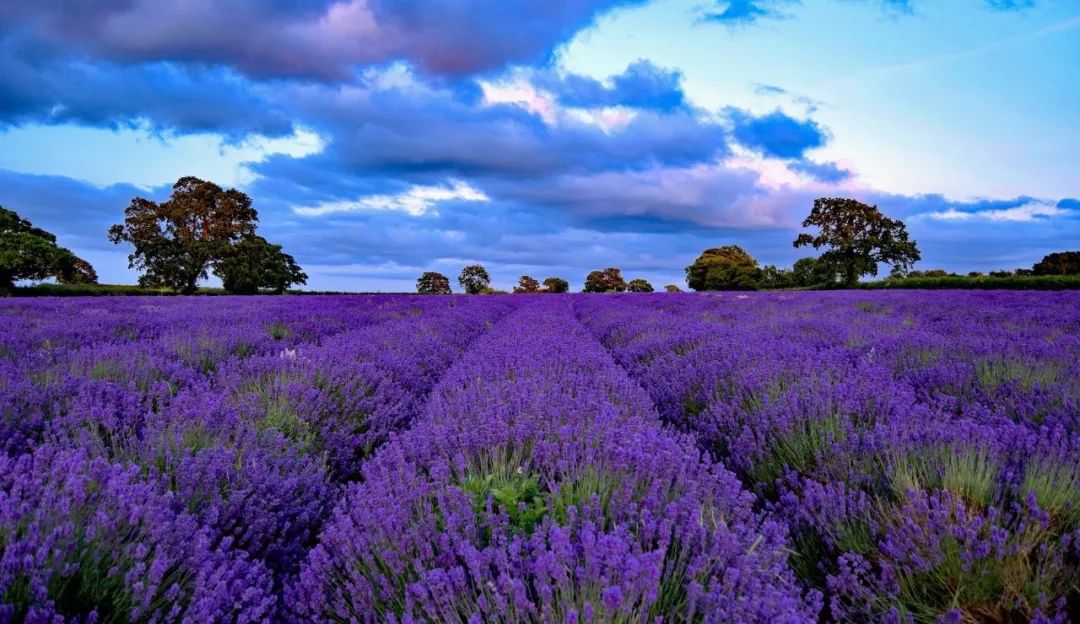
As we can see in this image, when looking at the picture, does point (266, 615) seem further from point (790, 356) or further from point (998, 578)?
point (790, 356)

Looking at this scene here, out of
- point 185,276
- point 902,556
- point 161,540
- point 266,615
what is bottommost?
point 266,615

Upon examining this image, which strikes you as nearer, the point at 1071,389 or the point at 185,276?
the point at 1071,389

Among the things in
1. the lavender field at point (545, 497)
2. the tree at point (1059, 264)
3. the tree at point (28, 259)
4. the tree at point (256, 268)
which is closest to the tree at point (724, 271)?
Result: the tree at point (1059, 264)

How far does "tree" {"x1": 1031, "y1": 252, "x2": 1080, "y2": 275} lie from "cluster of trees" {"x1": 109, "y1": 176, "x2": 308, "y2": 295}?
45.8 m

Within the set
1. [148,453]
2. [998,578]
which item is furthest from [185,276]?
[998,578]

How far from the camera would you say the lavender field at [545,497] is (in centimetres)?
136

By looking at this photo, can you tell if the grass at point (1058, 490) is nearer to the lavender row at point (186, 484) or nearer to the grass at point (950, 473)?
the grass at point (950, 473)

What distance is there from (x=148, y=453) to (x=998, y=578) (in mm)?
2848

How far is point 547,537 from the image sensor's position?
158cm

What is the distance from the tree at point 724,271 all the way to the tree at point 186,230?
112 feet

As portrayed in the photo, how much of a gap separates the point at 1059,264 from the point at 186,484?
49.0 metres

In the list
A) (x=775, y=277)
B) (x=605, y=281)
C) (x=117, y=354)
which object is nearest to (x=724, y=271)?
(x=775, y=277)

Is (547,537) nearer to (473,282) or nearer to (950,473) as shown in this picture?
(950,473)

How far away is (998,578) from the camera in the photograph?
5.34 ft
